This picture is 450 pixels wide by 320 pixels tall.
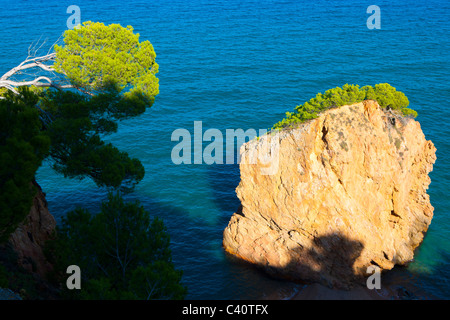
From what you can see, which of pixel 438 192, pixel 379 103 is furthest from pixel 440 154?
pixel 379 103

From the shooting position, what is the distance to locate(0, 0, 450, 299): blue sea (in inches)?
1270

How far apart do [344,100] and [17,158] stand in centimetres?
2008

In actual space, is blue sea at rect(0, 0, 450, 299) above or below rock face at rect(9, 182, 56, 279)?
above

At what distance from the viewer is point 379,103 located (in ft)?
96.9

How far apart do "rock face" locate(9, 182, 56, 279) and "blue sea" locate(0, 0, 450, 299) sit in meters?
9.71

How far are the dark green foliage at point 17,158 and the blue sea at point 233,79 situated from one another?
14.4m

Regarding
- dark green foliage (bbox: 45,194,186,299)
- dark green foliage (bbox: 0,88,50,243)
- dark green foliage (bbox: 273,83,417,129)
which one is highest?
dark green foliage (bbox: 273,83,417,129)

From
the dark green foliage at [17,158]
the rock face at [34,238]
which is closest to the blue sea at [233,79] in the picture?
the rock face at [34,238]

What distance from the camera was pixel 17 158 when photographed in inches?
664

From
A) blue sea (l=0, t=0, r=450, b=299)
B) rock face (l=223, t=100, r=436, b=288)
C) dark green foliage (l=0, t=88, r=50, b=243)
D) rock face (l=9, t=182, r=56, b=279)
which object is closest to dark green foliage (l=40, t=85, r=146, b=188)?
dark green foliage (l=0, t=88, r=50, b=243)

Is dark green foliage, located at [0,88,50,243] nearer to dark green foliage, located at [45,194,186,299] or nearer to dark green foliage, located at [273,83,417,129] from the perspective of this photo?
dark green foliage, located at [45,194,186,299]

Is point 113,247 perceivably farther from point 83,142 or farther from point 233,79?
point 233,79
